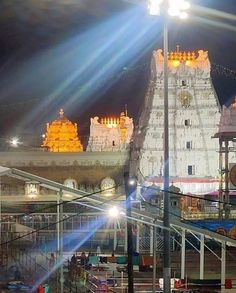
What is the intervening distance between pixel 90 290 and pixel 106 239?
18.8 metres

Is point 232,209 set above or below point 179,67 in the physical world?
below

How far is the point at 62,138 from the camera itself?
222 ft

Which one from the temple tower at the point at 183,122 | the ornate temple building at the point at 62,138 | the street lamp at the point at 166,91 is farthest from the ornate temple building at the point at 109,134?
the street lamp at the point at 166,91

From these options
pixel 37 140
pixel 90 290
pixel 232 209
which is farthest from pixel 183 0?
pixel 37 140

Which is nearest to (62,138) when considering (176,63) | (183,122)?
(183,122)

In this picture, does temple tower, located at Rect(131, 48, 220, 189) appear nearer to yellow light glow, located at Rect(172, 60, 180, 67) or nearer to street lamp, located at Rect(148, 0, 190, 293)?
yellow light glow, located at Rect(172, 60, 180, 67)

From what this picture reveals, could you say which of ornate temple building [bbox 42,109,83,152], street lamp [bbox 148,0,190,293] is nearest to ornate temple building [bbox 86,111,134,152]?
ornate temple building [bbox 42,109,83,152]

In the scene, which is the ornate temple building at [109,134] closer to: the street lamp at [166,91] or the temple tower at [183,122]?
the temple tower at [183,122]

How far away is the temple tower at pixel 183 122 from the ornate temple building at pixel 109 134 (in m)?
12.3

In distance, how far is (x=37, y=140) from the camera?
88.4 meters

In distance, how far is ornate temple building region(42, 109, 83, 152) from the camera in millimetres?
67438

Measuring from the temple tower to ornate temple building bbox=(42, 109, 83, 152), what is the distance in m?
12.8

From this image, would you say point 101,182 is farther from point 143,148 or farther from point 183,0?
point 183,0

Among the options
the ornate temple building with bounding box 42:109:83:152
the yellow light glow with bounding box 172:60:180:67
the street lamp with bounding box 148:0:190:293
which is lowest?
the street lamp with bounding box 148:0:190:293
